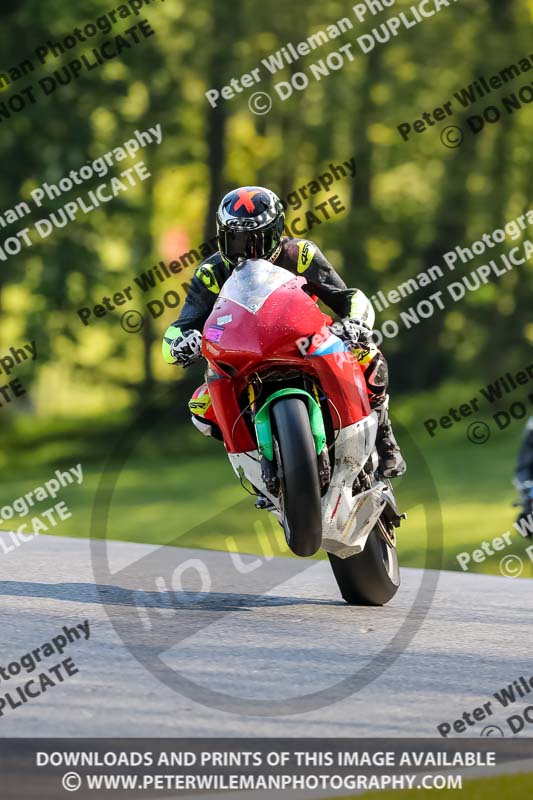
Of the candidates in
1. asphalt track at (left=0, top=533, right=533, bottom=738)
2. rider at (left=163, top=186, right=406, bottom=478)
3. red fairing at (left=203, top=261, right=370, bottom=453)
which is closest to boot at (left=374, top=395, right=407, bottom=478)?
rider at (left=163, top=186, right=406, bottom=478)

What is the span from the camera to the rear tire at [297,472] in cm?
558

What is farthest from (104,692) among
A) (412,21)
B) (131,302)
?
(412,21)

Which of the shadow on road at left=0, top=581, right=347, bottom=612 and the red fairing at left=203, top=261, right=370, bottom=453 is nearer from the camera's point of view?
the red fairing at left=203, top=261, right=370, bottom=453

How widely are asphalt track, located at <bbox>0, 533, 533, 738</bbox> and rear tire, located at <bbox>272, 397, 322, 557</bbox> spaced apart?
0.57 m

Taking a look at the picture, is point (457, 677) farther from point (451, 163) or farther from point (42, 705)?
point (451, 163)

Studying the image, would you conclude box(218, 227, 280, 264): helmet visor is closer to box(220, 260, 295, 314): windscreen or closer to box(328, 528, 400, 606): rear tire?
box(220, 260, 295, 314): windscreen

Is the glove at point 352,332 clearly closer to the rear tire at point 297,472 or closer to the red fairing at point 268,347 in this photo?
the red fairing at point 268,347

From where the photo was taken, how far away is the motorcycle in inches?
223

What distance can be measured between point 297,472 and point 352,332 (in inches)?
34.3

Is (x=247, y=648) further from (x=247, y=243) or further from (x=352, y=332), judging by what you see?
(x=247, y=243)

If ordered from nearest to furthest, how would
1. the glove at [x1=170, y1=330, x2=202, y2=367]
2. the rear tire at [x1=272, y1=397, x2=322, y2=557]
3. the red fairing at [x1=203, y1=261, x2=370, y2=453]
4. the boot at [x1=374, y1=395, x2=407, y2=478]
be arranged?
the rear tire at [x1=272, y1=397, x2=322, y2=557] < the red fairing at [x1=203, y1=261, x2=370, y2=453] < the glove at [x1=170, y1=330, x2=202, y2=367] < the boot at [x1=374, y1=395, x2=407, y2=478]

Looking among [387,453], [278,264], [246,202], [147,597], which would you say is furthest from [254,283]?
[147,597]

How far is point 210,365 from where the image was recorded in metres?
6.05

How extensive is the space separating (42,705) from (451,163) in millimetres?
26413
